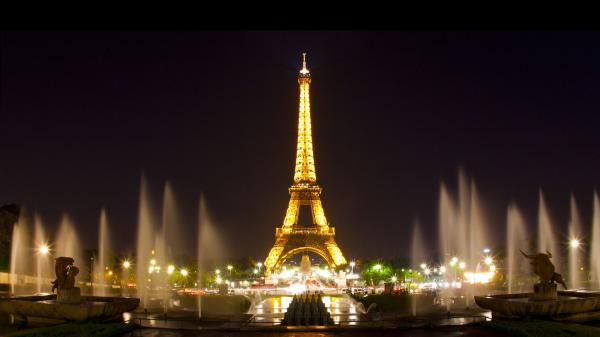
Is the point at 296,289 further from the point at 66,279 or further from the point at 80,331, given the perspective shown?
the point at 80,331

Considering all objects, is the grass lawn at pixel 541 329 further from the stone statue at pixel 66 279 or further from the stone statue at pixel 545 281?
the stone statue at pixel 66 279

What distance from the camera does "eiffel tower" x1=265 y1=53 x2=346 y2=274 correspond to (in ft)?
245

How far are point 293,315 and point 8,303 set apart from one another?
8.67 meters

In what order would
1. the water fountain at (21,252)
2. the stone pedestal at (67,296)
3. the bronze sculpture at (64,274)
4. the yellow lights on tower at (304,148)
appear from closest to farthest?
the stone pedestal at (67,296)
the bronze sculpture at (64,274)
the water fountain at (21,252)
the yellow lights on tower at (304,148)

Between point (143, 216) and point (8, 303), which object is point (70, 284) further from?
point (143, 216)

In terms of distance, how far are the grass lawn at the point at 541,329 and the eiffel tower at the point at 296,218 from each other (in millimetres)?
56013

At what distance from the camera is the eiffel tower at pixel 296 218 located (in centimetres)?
7481

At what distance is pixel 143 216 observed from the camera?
34844 millimetres

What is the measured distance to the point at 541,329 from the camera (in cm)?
1591

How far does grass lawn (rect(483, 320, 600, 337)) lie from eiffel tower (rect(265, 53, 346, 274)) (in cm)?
5601

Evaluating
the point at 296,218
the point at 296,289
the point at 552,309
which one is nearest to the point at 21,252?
the point at 296,289

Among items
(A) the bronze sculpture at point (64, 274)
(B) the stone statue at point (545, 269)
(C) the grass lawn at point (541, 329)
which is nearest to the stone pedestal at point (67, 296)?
(A) the bronze sculpture at point (64, 274)

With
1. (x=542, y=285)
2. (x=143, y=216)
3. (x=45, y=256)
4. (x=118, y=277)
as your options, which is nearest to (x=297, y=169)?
(x=118, y=277)

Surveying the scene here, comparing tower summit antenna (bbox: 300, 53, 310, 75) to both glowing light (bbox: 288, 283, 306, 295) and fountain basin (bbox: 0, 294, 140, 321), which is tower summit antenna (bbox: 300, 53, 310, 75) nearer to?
glowing light (bbox: 288, 283, 306, 295)
